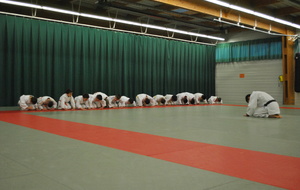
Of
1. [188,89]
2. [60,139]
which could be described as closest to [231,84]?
[188,89]

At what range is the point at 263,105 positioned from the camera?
9797 mm

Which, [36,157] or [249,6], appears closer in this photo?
[36,157]

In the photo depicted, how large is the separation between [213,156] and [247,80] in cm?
1673

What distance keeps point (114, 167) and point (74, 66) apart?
1247cm

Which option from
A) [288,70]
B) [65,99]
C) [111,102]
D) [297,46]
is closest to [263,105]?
[111,102]

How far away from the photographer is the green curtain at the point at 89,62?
1330 cm

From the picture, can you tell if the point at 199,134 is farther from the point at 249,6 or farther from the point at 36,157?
the point at 249,6

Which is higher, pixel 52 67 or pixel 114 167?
pixel 52 67

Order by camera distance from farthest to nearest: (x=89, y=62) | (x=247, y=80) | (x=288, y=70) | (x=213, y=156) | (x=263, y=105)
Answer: (x=247, y=80), (x=288, y=70), (x=89, y=62), (x=263, y=105), (x=213, y=156)

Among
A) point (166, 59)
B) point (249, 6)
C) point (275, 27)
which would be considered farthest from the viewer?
point (166, 59)

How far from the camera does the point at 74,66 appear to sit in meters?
15.1

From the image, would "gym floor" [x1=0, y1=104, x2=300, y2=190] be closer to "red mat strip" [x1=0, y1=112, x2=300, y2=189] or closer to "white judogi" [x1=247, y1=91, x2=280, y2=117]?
"red mat strip" [x1=0, y1=112, x2=300, y2=189]

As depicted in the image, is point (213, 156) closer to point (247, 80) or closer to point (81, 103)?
point (81, 103)

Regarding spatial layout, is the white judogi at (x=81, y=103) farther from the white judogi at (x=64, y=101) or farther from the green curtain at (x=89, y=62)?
the green curtain at (x=89, y=62)
